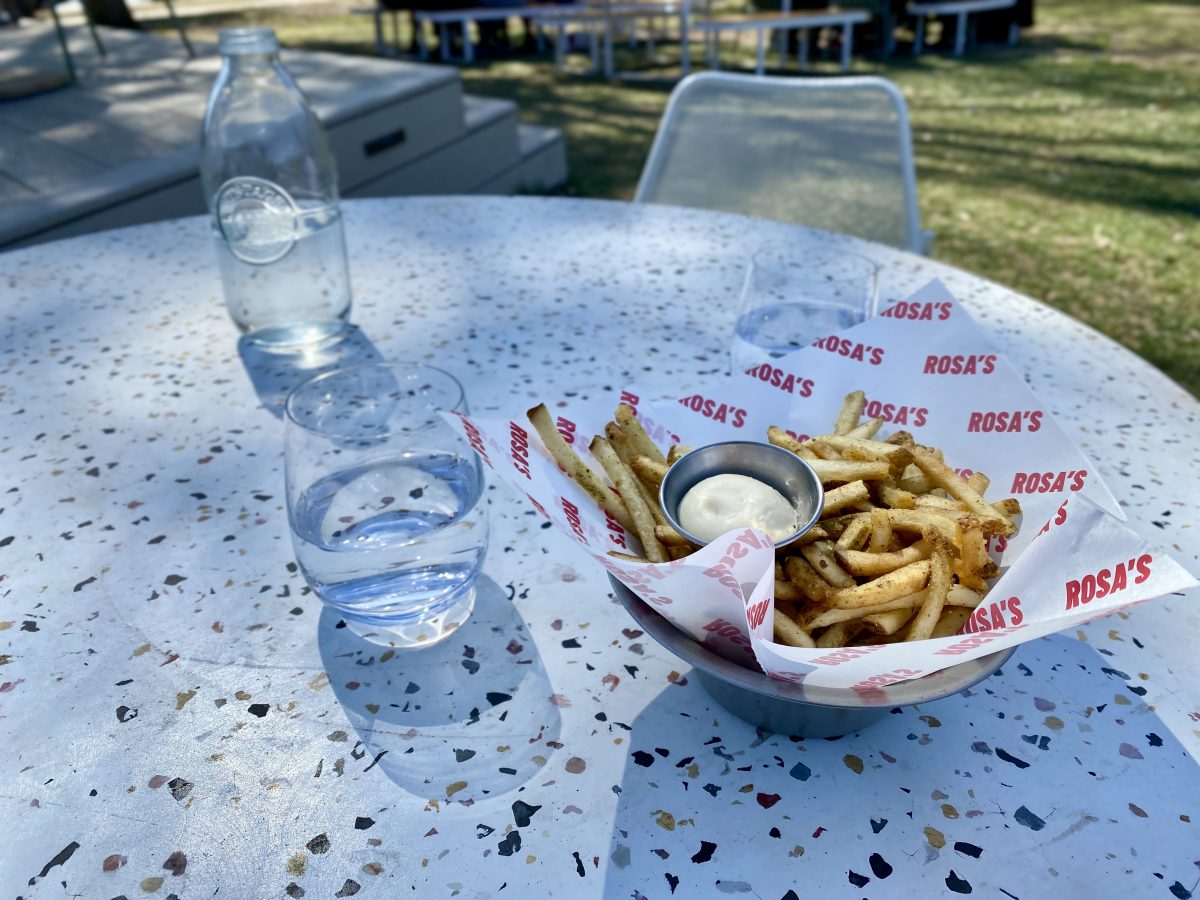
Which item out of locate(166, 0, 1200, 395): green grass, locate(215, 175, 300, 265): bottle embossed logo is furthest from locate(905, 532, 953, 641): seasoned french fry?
locate(166, 0, 1200, 395): green grass

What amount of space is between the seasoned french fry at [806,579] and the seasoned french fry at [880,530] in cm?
8

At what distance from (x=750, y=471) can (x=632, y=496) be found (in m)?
0.13

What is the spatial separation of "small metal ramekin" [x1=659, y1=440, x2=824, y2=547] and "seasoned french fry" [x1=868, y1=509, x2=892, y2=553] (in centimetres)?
5

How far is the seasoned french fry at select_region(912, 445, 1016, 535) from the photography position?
0.85 m

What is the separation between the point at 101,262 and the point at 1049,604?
1.96 m

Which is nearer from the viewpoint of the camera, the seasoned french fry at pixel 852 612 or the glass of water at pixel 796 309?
the seasoned french fry at pixel 852 612

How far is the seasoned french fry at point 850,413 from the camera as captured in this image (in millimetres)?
1023

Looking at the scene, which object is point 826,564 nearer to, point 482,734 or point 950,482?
point 950,482

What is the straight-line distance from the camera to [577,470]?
2.94 feet

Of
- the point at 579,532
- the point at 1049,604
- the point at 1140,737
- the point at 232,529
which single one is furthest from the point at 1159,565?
the point at 232,529

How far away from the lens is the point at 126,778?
833mm

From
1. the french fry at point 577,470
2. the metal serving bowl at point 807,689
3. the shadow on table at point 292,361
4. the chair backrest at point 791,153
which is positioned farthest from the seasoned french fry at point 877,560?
the chair backrest at point 791,153

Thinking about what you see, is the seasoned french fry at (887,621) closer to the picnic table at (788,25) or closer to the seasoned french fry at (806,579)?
the seasoned french fry at (806,579)

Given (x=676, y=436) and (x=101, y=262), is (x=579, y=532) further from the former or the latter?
(x=101, y=262)
